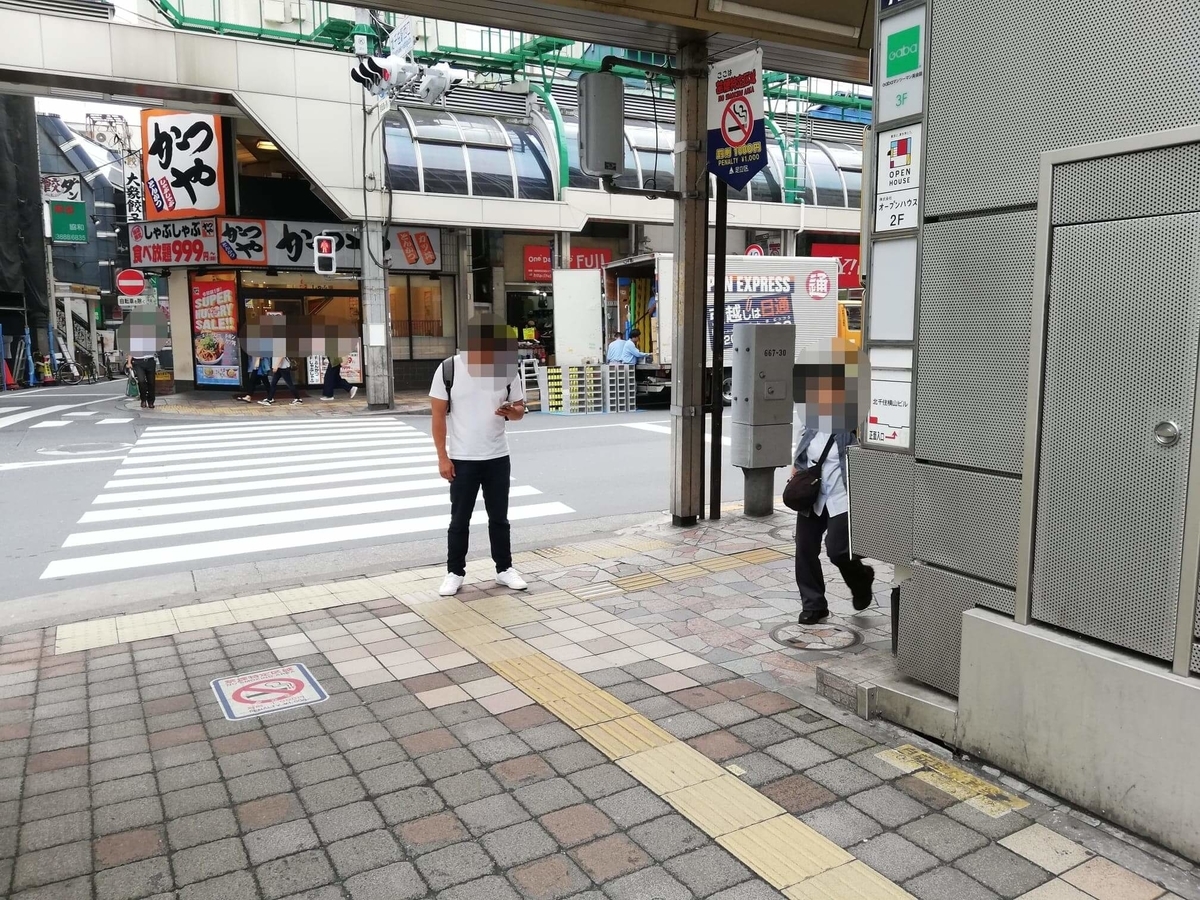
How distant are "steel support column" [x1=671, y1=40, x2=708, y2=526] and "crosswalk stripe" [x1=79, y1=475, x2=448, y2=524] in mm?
3679

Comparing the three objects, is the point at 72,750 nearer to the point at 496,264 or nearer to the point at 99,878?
the point at 99,878

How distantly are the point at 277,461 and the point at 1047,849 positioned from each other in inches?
453

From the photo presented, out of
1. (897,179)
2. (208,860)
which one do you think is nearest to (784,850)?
(208,860)

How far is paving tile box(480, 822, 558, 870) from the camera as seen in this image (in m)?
2.95

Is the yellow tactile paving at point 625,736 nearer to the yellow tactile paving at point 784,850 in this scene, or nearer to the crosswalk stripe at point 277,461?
the yellow tactile paving at point 784,850

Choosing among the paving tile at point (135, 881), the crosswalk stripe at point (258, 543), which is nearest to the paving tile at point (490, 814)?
the paving tile at point (135, 881)

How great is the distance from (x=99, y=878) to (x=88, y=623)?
125 inches

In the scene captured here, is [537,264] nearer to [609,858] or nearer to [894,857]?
[609,858]

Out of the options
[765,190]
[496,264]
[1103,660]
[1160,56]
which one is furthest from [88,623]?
[765,190]

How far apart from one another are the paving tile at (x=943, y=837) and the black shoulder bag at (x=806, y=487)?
7.27ft

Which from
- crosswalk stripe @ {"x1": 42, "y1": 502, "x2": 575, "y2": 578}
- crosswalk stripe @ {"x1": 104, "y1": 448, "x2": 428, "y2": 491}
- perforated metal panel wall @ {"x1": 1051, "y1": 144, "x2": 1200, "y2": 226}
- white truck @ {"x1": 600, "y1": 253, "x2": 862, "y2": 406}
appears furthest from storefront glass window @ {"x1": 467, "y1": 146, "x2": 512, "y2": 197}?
perforated metal panel wall @ {"x1": 1051, "y1": 144, "x2": 1200, "y2": 226}

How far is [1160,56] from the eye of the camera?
110 inches

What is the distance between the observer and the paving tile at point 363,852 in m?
2.93

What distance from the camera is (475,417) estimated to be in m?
5.87
